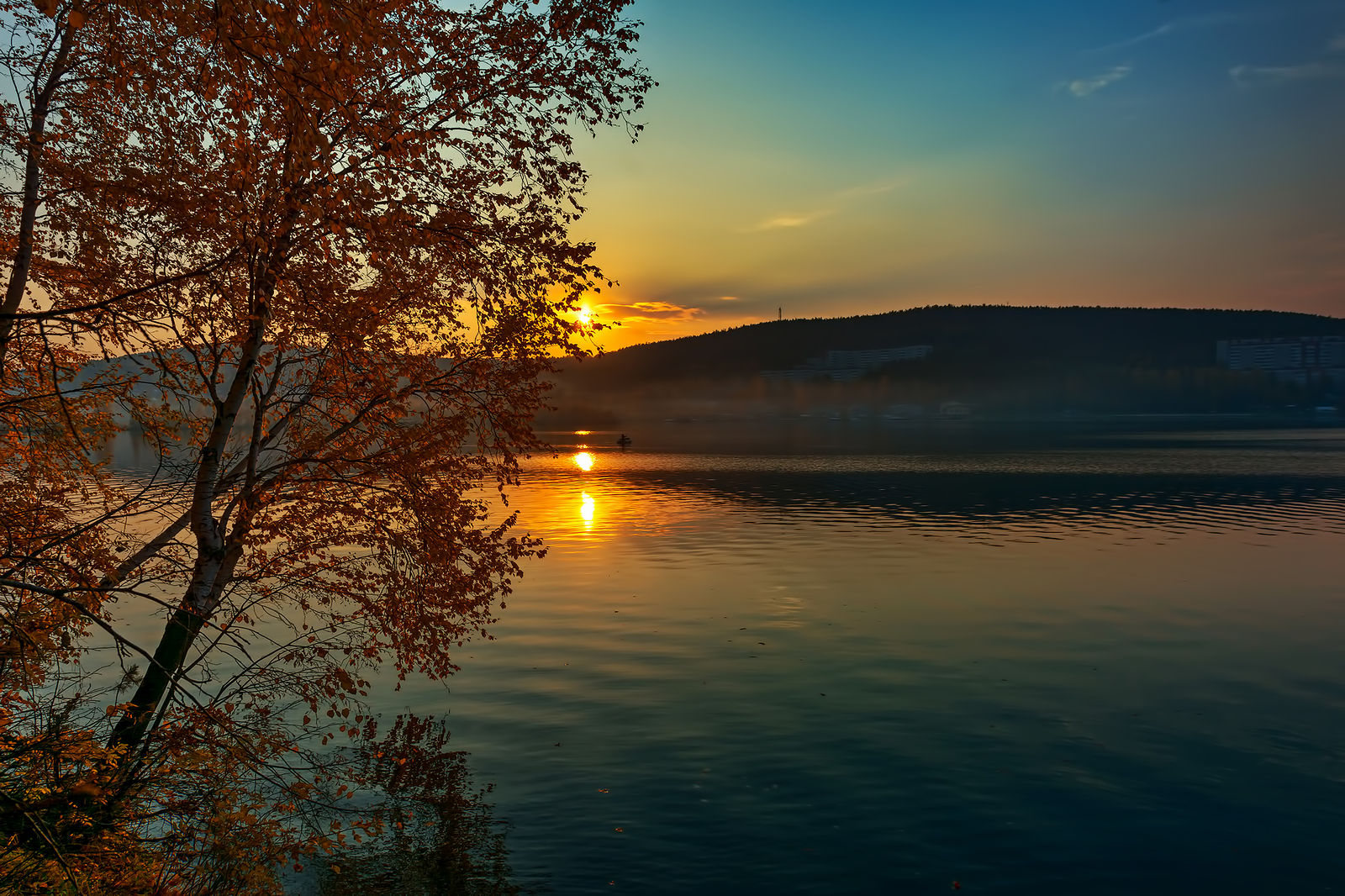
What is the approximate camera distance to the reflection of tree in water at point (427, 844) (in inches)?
595

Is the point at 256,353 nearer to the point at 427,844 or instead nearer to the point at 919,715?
the point at 427,844

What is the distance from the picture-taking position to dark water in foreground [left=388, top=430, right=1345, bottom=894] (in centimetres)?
1540

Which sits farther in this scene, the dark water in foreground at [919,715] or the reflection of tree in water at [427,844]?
the dark water in foreground at [919,715]

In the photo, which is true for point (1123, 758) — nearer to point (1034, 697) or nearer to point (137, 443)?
point (1034, 697)

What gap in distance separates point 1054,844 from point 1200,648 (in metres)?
16.3

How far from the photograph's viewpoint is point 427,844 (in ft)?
54.4

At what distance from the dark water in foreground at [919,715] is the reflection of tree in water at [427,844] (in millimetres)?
502

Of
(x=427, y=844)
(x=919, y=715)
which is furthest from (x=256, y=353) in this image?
(x=919, y=715)

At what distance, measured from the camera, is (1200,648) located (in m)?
28.7

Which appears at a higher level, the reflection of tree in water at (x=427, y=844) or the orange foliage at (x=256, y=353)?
the orange foliage at (x=256, y=353)

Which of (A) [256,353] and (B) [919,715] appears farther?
(B) [919,715]

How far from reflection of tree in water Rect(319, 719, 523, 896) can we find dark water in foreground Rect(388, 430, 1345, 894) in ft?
1.65

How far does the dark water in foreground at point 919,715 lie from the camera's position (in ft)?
50.5

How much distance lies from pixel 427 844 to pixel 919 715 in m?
11.6
